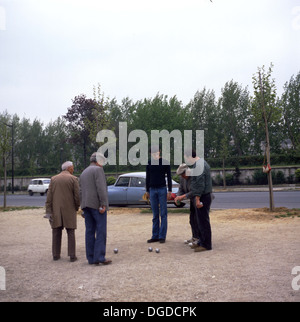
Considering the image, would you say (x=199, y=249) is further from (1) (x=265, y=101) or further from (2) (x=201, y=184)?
(1) (x=265, y=101)

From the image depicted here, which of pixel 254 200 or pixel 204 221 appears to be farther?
pixel 254 200

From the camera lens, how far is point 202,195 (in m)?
7.95

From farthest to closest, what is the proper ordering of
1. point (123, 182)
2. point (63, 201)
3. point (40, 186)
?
point (40, 186), point (123, 182), point (63, 201)

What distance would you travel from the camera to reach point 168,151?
49812 millimetres

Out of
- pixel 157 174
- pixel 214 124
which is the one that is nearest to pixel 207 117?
pixel 214 124

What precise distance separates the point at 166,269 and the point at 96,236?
1398 mm

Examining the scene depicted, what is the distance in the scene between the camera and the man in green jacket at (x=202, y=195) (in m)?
7.77

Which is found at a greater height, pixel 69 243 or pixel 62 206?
pixel 62 206

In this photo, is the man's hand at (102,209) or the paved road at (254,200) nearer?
the man's hand at (102,209)

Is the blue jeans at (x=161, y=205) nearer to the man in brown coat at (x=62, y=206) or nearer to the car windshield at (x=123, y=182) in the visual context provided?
the man in brown coat at (x=62, y=206)

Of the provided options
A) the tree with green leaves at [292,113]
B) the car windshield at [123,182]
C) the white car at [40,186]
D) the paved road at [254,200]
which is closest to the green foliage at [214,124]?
the tree with green leaves at [292,113]

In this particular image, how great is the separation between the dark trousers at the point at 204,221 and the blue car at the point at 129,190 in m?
9.39

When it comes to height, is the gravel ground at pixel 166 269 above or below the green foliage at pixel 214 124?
below
